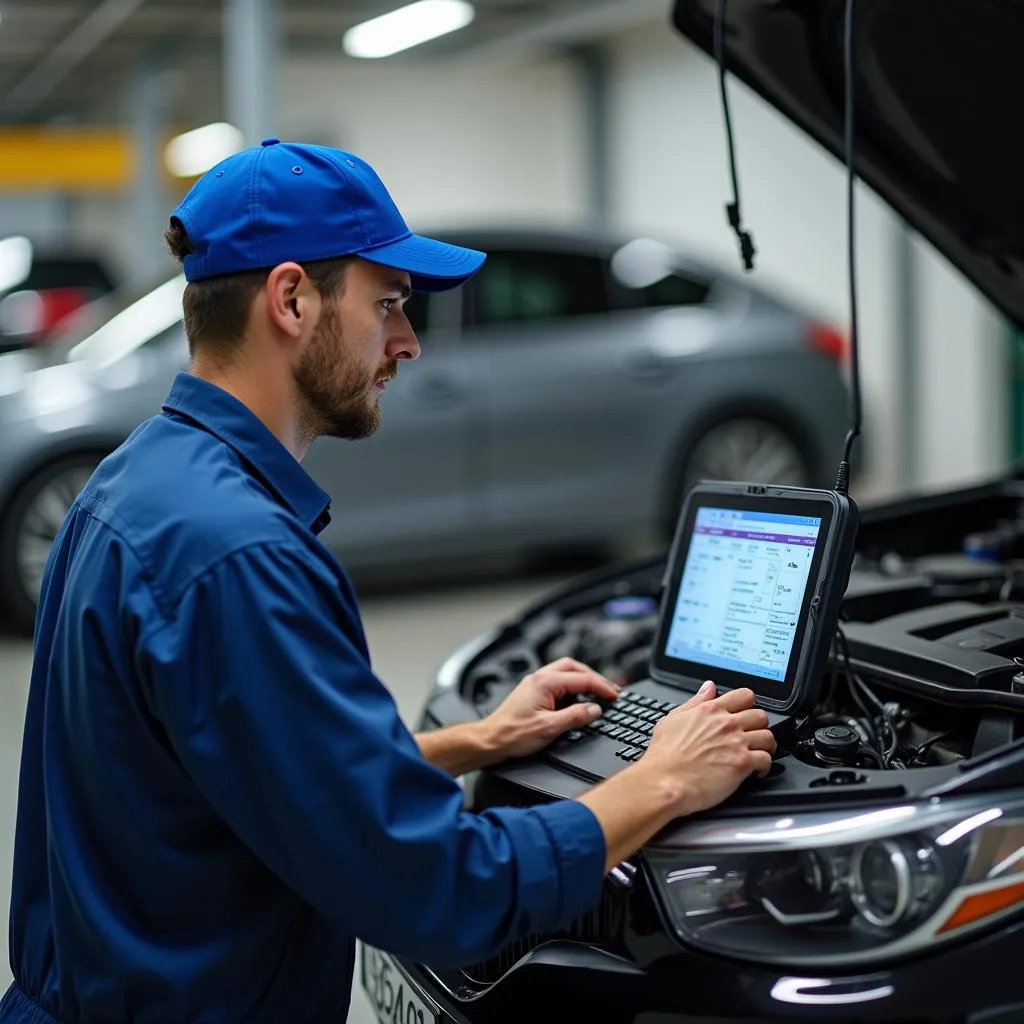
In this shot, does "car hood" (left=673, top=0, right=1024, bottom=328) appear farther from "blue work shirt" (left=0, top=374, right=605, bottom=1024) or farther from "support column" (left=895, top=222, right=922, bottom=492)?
"support column" (left=895, top=222, right=922, bottom=492)

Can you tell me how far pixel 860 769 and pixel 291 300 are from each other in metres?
0.82

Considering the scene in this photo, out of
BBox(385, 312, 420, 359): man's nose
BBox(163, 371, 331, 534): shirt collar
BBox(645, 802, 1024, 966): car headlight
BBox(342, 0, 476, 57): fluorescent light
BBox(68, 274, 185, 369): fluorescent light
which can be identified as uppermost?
BBox(342, 0, 476, 57): fluorescent light

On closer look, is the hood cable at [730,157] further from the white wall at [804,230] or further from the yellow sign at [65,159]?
the yellow sign at [65,159]

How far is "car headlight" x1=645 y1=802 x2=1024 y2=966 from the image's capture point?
4.73 ft

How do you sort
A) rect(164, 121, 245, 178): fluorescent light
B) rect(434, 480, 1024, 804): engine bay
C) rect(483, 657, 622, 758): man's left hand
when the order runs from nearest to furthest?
rect(434, 480, 1024, 804): engine bay → rect(483, 657, 622, 758): man's left hand → rect(164, 121, 245, 178): fluorescent light

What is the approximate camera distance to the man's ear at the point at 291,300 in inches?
57.7

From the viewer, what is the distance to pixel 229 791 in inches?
52.1

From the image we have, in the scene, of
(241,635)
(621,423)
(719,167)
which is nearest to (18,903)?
(241,635)

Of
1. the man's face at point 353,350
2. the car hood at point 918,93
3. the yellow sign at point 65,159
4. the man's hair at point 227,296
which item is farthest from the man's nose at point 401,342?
the yellow sign at point 65,159

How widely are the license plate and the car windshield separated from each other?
3.75m

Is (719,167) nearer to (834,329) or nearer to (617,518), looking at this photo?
(834,329)

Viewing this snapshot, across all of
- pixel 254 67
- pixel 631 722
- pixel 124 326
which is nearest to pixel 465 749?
pixel 631 722

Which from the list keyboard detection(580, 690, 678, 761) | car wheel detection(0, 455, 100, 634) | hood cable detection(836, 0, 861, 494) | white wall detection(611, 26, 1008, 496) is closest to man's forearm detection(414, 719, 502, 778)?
keyboard detection(580, 690, 678, 761)

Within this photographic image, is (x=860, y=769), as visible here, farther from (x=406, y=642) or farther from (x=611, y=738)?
(x=406, y=642)
